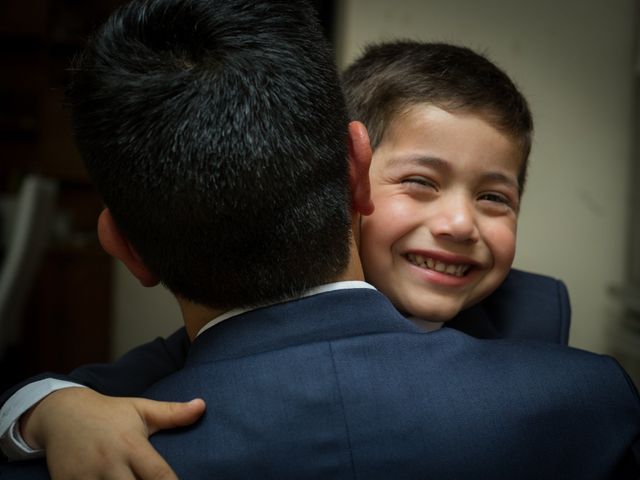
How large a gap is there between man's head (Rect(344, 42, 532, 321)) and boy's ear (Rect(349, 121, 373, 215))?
257mm

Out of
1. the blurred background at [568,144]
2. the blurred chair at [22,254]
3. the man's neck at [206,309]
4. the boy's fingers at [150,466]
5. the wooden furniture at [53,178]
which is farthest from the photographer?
the wooden furniture at [53,178]

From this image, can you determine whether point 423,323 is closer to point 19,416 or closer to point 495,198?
point 495,198

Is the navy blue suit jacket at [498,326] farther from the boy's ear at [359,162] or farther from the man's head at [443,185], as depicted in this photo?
the boy's ear at [359,162]

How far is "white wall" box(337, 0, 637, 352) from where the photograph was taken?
7.84 ft

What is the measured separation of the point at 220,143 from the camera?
0.66 metres

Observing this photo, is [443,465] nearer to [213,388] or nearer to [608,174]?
[213,388]

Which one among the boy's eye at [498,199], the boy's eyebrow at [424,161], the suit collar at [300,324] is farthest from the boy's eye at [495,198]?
the suit collar at [300,324]

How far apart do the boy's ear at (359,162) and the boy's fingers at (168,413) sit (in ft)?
1.01

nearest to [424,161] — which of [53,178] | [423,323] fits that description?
[423,323]

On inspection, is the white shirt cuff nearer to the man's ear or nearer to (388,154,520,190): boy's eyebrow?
the man's ear

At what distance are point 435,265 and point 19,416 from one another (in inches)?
24.9

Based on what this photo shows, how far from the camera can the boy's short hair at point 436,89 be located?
3.57 ft

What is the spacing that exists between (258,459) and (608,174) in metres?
2.19

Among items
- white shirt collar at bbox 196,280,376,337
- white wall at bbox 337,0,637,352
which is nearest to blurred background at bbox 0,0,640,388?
white wall at bbox 337,0,637,352
